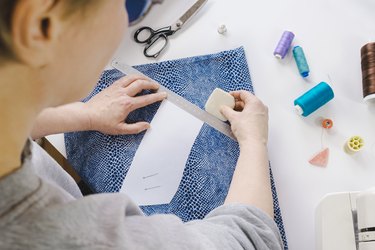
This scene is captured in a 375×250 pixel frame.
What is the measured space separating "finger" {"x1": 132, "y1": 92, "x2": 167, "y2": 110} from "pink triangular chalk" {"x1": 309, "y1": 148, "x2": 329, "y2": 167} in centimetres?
32

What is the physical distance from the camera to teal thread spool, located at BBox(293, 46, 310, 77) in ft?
2.85

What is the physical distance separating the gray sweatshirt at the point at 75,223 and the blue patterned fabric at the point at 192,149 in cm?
18

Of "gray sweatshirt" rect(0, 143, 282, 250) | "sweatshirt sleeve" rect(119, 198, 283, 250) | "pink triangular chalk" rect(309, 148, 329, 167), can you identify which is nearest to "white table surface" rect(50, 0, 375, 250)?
"pink triangular chalk" rect(309, 148, 329, 167)

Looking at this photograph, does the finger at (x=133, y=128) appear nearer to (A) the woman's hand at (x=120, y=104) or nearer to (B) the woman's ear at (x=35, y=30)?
(A) the woman's hand at (x=120, y=104)

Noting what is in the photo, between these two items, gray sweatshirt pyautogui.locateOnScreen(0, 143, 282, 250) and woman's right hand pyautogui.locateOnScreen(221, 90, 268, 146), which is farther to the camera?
woman's right hand pyautogui.locateOnScreen(221, 90, 268, 146)

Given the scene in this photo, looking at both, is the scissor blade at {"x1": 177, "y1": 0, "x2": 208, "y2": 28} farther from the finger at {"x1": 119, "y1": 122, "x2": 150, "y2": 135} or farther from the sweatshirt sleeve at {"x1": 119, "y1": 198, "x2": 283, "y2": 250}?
the sweatshirt sleeve at {"x1": 119, "y1": 198, "x2": 283, "y2": 250}

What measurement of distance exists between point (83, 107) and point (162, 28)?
0.25m

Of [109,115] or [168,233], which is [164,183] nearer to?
[109,115]

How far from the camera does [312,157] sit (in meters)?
0.81

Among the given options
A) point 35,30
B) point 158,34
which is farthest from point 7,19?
point 158,34

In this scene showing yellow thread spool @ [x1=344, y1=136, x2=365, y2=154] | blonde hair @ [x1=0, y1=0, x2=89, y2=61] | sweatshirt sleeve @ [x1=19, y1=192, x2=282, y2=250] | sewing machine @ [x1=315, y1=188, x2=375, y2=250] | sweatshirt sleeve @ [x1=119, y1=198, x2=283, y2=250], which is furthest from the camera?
yellow thread spool @ [x1=344, y1=136, x2=365, y2=154]

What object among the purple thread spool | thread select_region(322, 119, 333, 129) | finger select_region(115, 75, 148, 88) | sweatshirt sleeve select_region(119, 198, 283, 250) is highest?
the purple thread spool

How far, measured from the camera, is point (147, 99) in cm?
87

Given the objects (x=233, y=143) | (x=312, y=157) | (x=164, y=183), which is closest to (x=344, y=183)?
(x=312, y=157)
